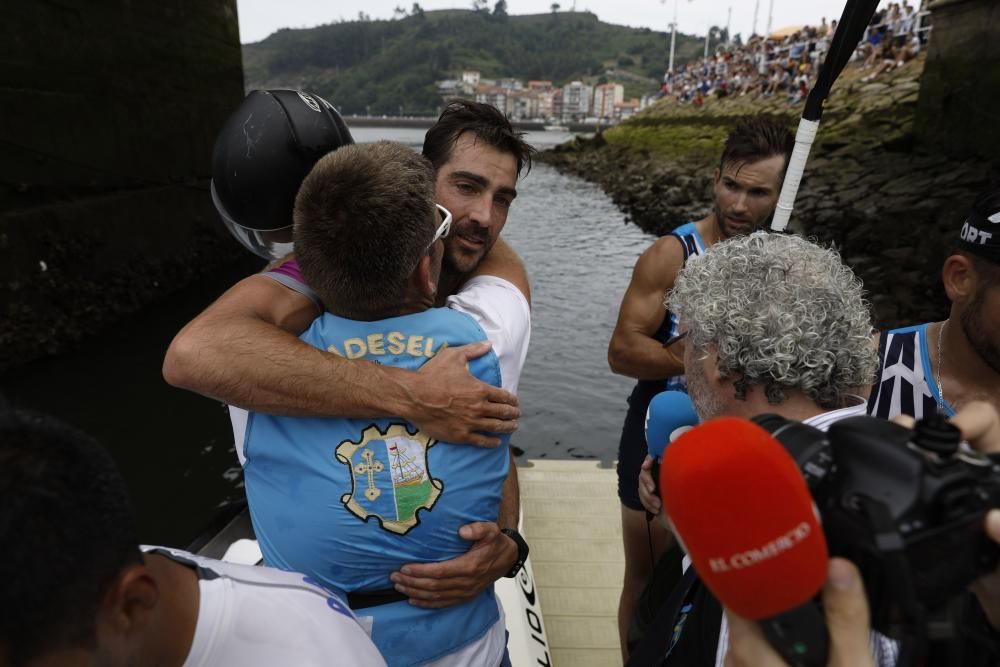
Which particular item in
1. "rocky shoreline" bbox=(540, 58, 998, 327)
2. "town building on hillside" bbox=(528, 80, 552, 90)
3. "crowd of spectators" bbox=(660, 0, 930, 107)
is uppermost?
"town building on hillside" bbox=(528, 80, 552, 90)

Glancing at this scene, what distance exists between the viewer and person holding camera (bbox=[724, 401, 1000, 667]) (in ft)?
2.52

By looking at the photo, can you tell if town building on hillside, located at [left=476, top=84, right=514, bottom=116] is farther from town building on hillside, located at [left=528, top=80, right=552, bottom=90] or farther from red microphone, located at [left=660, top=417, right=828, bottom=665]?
red microphone, located at [left=660, top=417, right=828, bottom=665]

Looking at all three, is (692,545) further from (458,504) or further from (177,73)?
(177,73)

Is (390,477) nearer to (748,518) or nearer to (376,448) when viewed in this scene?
(376,448)

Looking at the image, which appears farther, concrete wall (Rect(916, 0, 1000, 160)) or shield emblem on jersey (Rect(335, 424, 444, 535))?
concrete wall (Rect(916, 0, 1000, 160))

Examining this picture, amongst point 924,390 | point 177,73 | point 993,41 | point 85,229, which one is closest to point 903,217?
point 993,41

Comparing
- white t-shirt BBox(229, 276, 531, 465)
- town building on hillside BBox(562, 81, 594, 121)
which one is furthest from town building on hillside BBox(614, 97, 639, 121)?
white t-shirt BBox(229, 276, 531, 465)

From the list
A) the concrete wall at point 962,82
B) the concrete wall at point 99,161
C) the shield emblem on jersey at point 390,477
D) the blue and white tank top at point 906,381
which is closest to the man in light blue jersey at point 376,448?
the shield emblem on jersey at point 390,477

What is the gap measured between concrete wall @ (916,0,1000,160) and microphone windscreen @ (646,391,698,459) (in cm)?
1110

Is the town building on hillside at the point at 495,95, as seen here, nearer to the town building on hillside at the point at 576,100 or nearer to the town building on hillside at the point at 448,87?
the town building on hillside at the point at 448,87

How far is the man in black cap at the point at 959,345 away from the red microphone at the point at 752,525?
1.59m

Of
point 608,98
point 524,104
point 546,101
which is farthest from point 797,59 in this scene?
point 546,101

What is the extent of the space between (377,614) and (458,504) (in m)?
0.31

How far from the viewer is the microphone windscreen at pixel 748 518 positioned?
0.70 m
